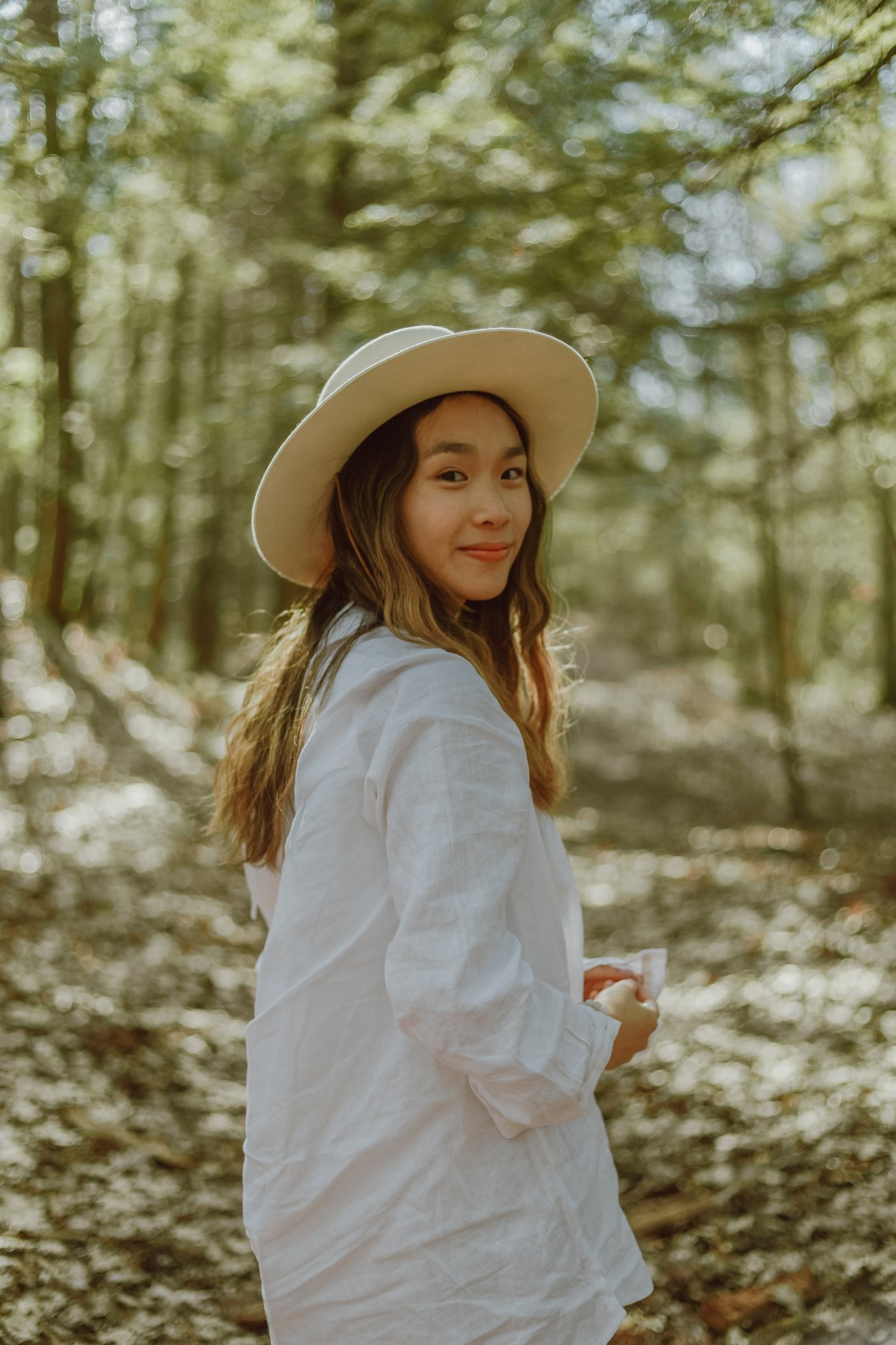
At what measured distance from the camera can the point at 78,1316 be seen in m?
2.96

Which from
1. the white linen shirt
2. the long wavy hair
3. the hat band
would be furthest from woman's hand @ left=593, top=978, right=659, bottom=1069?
the hat band

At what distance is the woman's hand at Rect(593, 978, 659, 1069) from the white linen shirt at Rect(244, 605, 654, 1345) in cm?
11

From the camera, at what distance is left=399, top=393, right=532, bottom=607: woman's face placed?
78.0 inches

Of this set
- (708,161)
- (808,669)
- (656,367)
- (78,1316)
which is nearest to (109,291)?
(656,367)

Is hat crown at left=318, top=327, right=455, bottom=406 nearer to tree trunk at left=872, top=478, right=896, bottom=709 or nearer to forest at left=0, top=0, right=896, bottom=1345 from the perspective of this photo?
forest at left=0, top=0, right=896, bottom=1345

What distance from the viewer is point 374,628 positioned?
192 centimetres

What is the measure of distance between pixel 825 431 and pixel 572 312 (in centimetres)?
303

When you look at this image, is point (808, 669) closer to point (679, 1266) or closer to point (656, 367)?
point (656, 367)

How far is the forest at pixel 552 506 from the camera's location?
11.5ft

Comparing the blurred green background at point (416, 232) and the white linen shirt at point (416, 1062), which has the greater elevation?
the blurred green background at point (416, 232)

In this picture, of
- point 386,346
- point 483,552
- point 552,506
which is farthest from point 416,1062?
point 552,506

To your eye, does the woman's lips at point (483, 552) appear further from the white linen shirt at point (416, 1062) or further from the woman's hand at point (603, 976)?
the woman's hand at point (603, 976)

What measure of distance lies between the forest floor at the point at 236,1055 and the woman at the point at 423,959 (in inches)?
62.7

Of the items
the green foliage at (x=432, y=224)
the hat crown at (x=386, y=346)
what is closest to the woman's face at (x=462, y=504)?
the hat crown at (x=386, y=346)
